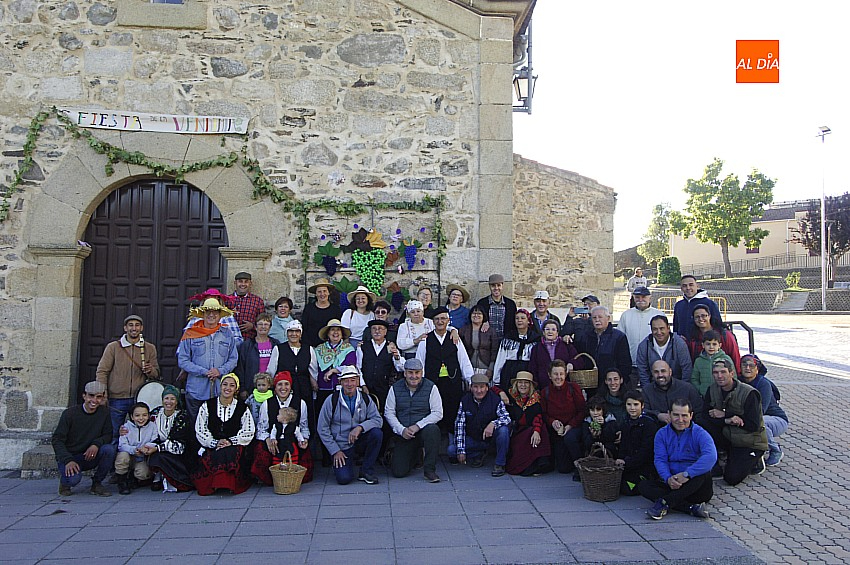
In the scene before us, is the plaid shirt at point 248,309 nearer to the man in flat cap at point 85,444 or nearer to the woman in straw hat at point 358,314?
the woman in straw hat at point 358,314

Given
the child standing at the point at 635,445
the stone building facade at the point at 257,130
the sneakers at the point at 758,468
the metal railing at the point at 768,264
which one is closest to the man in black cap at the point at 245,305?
the stone building facade at the point at 257,130

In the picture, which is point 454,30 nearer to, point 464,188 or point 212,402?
point 464,188

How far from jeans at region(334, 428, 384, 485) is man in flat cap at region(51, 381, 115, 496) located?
206 cm

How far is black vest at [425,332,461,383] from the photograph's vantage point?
21.8ft

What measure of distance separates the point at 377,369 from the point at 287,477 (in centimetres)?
140

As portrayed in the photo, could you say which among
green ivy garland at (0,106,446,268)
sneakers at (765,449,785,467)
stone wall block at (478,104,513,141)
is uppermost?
stone wall block at (478,104,513,141)

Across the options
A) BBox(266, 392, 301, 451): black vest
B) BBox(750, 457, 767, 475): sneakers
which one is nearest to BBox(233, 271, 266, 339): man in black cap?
BBox(266, 392, 301, 451): black vest

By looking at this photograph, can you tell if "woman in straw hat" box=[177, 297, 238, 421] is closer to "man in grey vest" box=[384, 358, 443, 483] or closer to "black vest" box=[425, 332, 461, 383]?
"man in grey vest" box=[384, 358, 443, 483]

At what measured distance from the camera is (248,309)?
7.04 m

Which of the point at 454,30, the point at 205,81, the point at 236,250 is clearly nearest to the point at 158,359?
the point at 236,250

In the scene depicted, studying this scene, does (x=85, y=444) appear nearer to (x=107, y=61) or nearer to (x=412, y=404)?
(x=412, y=404)

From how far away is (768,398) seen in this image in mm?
6445

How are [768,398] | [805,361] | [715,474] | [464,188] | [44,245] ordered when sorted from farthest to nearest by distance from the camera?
1. [805,361]
2. [464,188]
3. [44,245]
4. [768,398]
5. [715,474]

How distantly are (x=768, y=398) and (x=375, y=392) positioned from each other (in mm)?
3833
